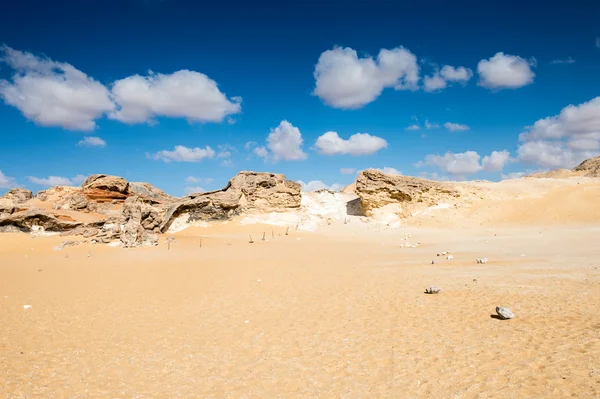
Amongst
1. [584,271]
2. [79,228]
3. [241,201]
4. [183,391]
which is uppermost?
[241,201]

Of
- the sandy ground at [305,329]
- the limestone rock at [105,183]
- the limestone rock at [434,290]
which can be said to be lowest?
the sandy ground at [305,329]

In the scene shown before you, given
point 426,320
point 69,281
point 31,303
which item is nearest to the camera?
point 426,320

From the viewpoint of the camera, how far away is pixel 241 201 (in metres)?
30.5

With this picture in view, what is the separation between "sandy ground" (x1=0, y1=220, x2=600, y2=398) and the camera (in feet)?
17.1

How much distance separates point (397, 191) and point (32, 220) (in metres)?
26.9

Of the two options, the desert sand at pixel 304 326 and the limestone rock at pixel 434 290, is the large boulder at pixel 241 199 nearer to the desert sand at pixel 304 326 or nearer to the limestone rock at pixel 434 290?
the desert sand at pixel 304 326

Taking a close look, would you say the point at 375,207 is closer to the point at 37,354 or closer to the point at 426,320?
the point at 426,320

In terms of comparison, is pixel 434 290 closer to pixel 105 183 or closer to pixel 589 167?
pixel 105 183

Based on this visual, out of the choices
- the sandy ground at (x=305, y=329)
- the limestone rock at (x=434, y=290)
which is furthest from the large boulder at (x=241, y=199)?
the limestone rock at (x=434, y=290)

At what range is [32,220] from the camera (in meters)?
A: 23.2

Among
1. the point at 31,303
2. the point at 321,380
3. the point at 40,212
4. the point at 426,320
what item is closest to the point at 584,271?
the point at 426,320

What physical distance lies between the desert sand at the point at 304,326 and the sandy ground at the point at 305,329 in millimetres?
34

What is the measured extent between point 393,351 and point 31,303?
31.5 ft

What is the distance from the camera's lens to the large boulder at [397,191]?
101 feet
